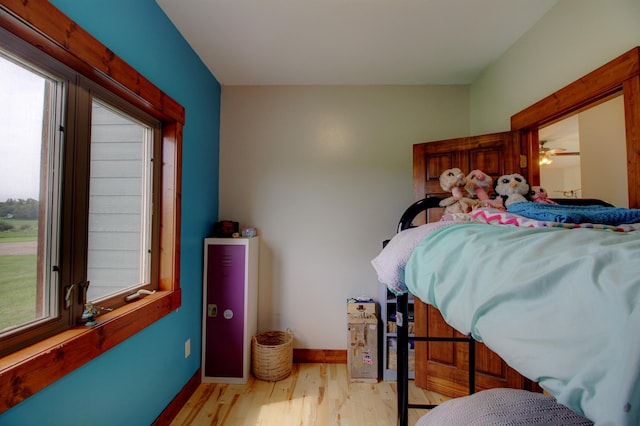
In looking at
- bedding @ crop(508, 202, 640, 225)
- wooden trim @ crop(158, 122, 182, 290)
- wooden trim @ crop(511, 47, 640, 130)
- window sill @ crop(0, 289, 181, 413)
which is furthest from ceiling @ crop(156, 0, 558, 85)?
window sill @ crop(0, 289, 181, 413)

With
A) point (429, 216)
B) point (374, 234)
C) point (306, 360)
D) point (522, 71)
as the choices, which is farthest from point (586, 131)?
point (306, 360)

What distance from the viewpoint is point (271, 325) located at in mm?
2596

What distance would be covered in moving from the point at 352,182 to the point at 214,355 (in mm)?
1884

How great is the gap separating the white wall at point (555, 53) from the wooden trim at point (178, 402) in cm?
308

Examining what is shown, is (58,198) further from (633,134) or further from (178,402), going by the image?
(633,134)

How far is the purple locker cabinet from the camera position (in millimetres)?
2225

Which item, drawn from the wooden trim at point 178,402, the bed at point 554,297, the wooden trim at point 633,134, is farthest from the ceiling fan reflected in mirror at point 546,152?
the wooden trim at point 178,402

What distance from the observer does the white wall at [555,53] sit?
4.30 feet

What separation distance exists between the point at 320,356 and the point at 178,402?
117cm

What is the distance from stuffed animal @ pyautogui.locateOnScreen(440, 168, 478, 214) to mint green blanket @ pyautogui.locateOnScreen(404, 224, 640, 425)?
0.73 metres

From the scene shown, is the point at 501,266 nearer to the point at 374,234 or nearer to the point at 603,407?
the point at 603,407

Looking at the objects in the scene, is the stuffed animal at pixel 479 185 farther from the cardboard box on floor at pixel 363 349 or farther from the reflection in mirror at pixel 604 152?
the cardboard box on floor at pixel 363 349

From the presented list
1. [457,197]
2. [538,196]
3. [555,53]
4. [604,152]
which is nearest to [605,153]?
[604,152]

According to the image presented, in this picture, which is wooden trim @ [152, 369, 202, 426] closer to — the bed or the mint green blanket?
the bed
